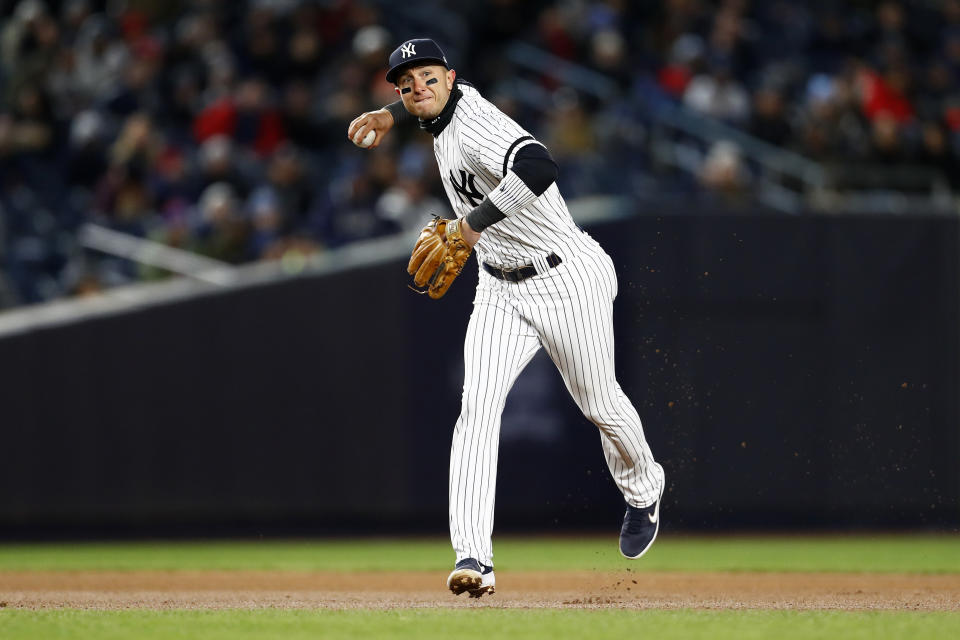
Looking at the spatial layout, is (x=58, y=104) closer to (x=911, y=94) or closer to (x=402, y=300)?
(x=402, y=300)

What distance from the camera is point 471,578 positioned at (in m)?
4.98

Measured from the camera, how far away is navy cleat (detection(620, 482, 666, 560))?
233 inches

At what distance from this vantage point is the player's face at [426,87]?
17.5 feet

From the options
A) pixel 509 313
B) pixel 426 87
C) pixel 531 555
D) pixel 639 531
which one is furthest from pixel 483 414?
pixel 531 555

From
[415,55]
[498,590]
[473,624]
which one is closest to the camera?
[473,624]

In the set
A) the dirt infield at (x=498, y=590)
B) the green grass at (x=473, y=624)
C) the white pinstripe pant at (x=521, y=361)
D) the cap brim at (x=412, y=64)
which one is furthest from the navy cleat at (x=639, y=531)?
the cap brim at (x=412, y=64)

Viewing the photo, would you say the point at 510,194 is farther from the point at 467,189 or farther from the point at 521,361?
the point at 521,361

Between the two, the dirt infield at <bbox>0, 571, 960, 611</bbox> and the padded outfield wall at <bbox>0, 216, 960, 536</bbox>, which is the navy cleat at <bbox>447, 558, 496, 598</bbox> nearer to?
the dirt infield at <bbox>0, 571, 960, 611</bbox>

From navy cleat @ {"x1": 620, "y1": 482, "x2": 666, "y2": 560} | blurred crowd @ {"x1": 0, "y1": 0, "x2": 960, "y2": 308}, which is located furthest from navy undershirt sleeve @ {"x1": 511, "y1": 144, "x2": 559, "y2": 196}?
blurred crowd @ {"x1": 0, "y1": 0, "x2": 960, "y2": 308}

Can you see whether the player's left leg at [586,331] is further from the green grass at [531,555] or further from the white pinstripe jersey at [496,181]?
the green grass at [531,555]

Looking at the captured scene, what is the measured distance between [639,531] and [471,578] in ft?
3.92

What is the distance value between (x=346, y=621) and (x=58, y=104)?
805 cm

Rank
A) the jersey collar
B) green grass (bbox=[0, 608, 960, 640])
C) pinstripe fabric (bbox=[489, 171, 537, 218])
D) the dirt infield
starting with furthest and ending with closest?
the dirt infield < the jersey collar < pinstripe fabric (bbox=[489, 171, 537, 218]) < green grass (bbox=[0, 608, 960, 640])

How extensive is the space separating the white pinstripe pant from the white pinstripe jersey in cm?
10
